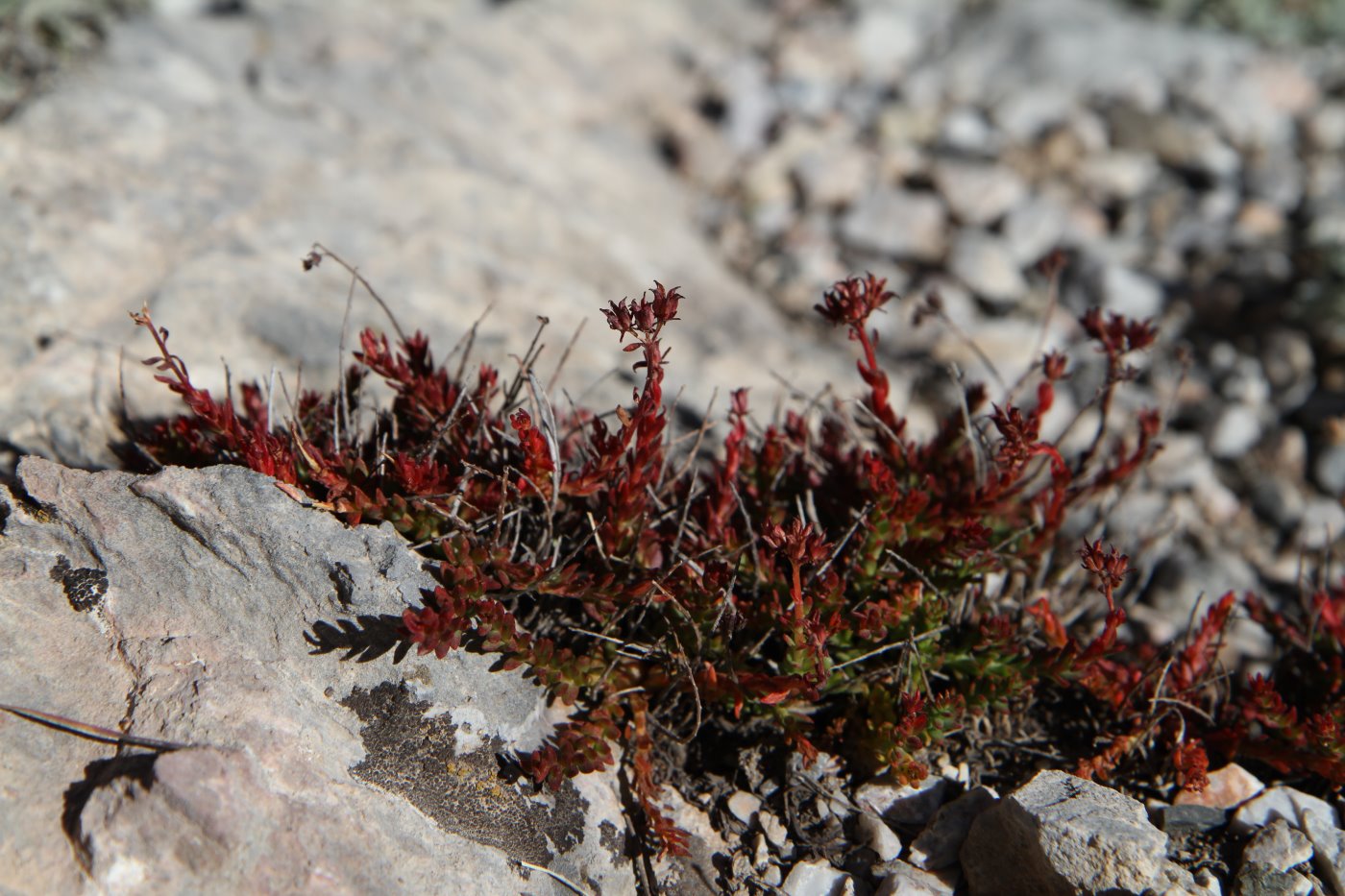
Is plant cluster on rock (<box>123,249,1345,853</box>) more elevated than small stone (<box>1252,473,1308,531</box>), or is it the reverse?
small stone (<box>1252,473,1308,531</box>)

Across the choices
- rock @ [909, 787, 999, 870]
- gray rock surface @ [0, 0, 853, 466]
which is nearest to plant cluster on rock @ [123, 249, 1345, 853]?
rock @ [909, 787, 999, 870]

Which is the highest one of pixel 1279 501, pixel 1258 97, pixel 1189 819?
pixel 1258 97

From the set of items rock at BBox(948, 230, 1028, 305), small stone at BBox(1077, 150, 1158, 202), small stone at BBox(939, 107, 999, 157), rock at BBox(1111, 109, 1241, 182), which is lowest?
rock at BBox(948, 230, 1028, 305)

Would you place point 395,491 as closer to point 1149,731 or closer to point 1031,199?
point 1149,731

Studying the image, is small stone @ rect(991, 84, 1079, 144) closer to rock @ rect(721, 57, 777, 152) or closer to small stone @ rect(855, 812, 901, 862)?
rock @ rect(721, 57, 777, 152)

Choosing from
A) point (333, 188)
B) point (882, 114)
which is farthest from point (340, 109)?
point (882, 114)

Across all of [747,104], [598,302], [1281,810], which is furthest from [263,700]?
[747,104]

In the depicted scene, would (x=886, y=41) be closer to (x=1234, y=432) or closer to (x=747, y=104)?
(x=747, y=104)
